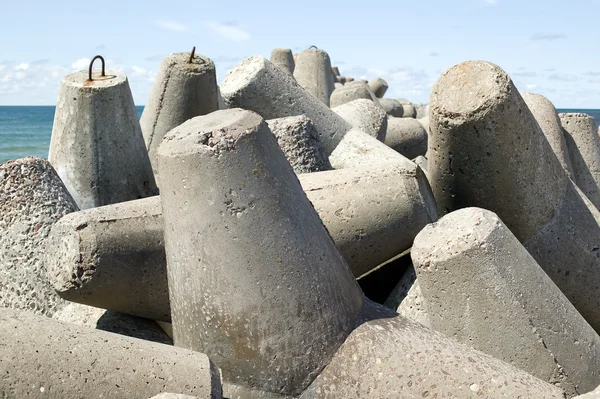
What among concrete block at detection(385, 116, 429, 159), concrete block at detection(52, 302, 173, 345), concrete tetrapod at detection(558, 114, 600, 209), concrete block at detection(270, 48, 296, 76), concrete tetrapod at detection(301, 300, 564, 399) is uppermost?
concrete tetrapod at detection(301, 300, 564, 399)

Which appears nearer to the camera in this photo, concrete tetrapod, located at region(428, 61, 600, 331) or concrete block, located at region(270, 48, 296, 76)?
concrete tetrapod, located at region(428, 61, 600, 331)

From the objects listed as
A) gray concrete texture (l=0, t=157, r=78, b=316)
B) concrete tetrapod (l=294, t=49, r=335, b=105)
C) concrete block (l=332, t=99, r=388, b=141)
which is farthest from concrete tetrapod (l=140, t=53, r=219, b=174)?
concrete tetrapod (l=294, t=49, r=335, b=105)

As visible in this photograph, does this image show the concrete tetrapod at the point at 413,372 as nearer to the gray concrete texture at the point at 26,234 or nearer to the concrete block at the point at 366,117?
the gray concrete texture at the point at 26,234

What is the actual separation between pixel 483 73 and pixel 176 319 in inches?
58.9

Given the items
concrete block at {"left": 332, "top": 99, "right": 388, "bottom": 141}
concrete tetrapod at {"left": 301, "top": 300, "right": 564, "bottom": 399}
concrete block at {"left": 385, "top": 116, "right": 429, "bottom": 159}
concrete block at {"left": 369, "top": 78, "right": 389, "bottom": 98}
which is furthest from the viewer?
concrete block at {"left": 369, "top": 78, "right": 389, "bottom": 98}

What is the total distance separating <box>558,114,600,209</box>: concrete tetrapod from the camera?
14.0 feet

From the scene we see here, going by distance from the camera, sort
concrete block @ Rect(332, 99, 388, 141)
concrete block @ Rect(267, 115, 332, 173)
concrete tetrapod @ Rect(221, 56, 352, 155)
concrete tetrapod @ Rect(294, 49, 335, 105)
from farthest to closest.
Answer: concrete tetrapod @ Rect(294, 49, 335, 105)
concrete block @ Rect(332, 99, 388, 141)
concrete tetrapod @ Rect(221, 56, 352, 155)
concrete block @ Rect(267, 115, 332, 173)

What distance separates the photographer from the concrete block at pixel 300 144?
139 inches

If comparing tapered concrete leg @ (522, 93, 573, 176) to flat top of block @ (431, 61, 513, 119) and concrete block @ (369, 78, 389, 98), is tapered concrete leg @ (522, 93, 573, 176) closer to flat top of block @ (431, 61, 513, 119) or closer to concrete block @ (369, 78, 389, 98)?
flat top of block @ (431, 61, 513, 119)

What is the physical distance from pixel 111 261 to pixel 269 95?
1.83 m

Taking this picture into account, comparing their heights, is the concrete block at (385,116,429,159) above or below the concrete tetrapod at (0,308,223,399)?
below

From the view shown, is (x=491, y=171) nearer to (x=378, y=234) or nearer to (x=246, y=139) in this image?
(x=378, y=234)

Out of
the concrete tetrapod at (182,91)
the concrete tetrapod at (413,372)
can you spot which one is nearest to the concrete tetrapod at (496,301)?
the concrete tetrapod at (413,372)

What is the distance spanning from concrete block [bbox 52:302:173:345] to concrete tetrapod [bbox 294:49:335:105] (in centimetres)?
631
